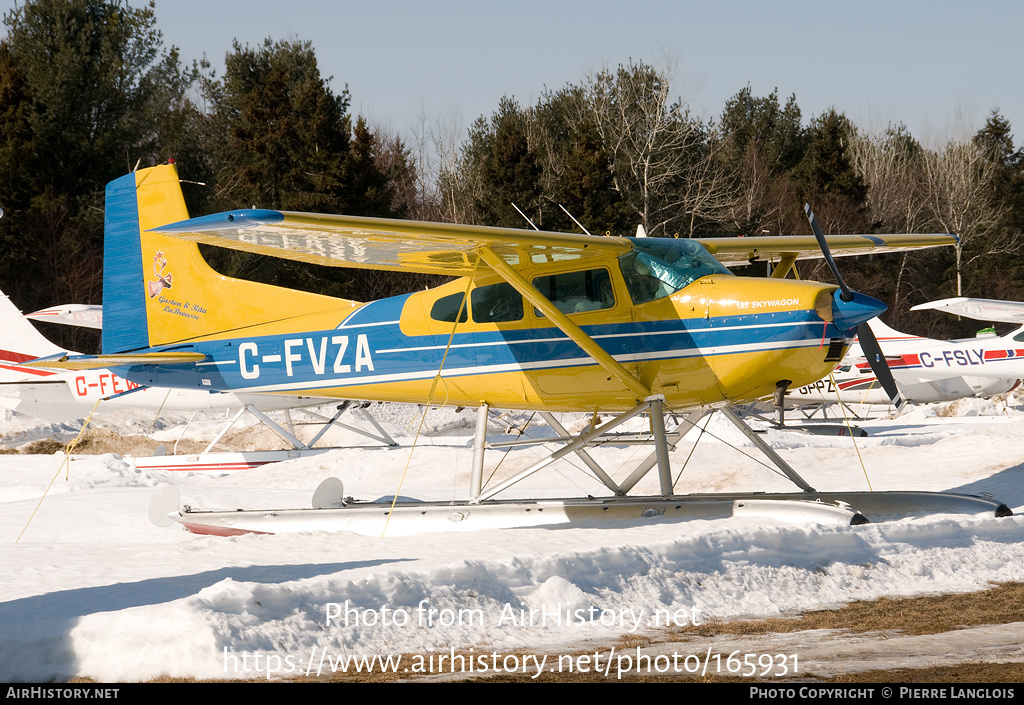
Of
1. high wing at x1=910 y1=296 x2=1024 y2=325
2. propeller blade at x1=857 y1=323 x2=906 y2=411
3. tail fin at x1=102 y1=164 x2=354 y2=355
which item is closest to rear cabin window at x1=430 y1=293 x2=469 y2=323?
tail fin at x1=102 y1=164 x2=354 y2=355

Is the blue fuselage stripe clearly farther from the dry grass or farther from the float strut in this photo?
the dry grass

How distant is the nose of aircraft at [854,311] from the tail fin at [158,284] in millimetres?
6051

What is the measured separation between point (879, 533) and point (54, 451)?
1597cm

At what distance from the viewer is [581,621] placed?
5.73m

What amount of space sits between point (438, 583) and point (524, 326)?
3561 millimetres

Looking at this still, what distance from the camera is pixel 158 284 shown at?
11.7m

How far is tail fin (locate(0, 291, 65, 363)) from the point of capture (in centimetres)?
1866

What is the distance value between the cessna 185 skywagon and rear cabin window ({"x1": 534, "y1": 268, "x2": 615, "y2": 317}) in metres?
0.01

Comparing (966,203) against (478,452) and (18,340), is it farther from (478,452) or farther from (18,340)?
(478,452)

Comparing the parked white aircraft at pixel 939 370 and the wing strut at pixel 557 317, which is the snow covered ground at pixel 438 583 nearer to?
the wing strut at pixel 557 317

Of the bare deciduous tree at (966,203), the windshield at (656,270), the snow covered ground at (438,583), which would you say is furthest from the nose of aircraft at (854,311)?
the bare deciduous tree at (966,203)

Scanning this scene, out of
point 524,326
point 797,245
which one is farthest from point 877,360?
point 524,326
